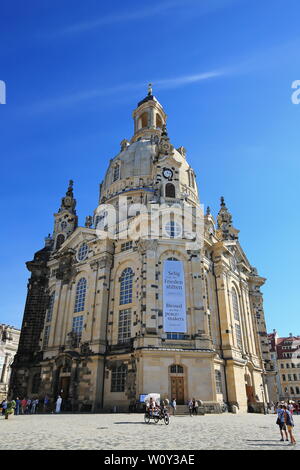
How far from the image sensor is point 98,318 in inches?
1484

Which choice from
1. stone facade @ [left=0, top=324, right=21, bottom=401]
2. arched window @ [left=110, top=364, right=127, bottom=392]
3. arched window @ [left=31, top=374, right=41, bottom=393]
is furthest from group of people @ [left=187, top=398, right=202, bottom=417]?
stone facade @ [left=0, top=324, right=21, bottom=401]

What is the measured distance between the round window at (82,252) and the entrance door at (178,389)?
2079cm

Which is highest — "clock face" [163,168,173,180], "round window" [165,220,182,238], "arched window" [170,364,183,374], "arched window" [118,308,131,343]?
"clock face" [163,168,173,180]

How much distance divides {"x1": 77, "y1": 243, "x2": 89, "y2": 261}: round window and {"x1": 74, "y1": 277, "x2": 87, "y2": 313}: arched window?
124 inches

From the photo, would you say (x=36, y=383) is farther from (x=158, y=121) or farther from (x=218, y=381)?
(x=158, y=121)

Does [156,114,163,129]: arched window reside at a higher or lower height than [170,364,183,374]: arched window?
higher

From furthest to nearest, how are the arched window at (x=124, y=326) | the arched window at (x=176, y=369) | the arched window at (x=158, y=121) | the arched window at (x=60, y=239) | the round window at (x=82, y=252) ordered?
the arched window at (x=158, y=121)
the arched window at (x=60, y=239)
the round window at (x=82, y=252)
the arched window at (x=124, y=326)
the arched window at (x=176, y=369)

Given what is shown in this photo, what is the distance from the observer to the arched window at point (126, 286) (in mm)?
37781

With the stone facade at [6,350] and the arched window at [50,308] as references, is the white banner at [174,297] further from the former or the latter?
the stone facade at [6,350]

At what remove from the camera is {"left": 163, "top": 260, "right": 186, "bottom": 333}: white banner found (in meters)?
33.7

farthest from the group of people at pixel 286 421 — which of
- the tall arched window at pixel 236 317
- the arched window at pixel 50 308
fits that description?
the arched window at pixel 50 308

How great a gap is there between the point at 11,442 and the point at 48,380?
30.0 m

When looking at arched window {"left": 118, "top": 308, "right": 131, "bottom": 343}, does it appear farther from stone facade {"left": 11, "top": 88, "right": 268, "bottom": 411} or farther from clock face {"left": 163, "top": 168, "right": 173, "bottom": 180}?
clock face {"left": 163, "top": 168, "right": 173, "bottom": 180}

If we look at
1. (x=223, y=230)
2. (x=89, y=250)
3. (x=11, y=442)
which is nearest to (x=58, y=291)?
(x=89, y=250)
